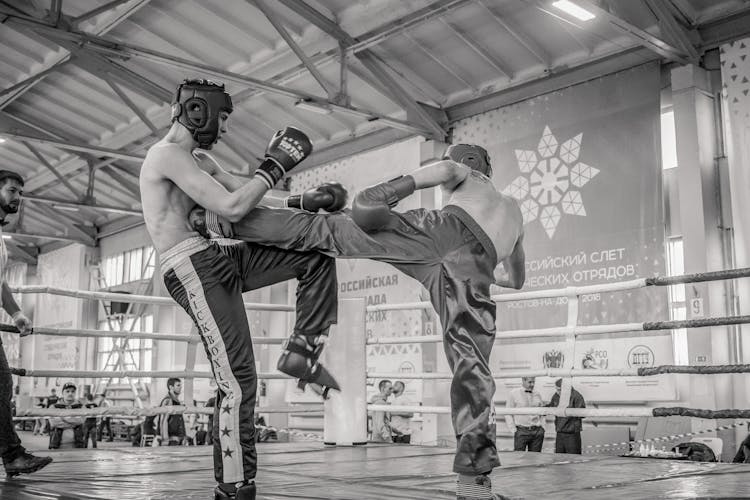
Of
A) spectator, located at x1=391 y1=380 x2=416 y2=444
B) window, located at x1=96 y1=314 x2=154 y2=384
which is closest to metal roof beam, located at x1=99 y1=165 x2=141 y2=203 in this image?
window, located at x1=96 y1=314 x2=154 y2=384

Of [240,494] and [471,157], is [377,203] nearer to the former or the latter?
[471,157]

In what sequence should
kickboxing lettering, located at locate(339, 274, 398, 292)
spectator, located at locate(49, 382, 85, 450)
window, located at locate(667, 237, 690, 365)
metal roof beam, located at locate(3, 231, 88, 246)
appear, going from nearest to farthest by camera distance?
window, located at locate(667, 237, 690, 365), spectator, located at locate(49, 382, 85, 450), kickboxing lettering, located at locate(339, 274, 398, 292), metal roof beam, located at locate(3, 231, 88, 246)

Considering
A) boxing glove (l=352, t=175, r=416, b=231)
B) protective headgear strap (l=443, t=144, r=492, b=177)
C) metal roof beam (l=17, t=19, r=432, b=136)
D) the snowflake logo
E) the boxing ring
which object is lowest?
the boxing ring

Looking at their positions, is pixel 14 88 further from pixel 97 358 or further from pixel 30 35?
pixel 97 358

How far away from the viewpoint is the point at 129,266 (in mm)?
16156

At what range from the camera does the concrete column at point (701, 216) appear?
278 inches

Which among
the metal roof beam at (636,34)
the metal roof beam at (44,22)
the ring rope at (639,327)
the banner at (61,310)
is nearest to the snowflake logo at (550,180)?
the metal roof beam at (636,34)

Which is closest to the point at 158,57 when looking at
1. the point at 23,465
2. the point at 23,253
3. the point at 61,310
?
the point at 23,465

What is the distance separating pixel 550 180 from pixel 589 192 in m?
0.52

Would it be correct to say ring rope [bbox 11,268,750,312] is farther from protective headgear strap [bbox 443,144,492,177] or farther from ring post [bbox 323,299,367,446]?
protective headgear strap [bbox 443,144,492,177]

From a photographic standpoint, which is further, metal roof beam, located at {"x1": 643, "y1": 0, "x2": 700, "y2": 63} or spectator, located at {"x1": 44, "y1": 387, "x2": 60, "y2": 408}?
spectator, located at {"x1": 44, "y1": 387, "x2": 60, "y2": 408}

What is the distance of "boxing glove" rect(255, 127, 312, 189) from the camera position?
230 cm

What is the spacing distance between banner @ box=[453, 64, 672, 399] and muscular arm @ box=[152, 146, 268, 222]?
5808 mm

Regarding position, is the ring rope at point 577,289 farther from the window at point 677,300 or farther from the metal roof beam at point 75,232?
the metal roof beam at point 75,232
